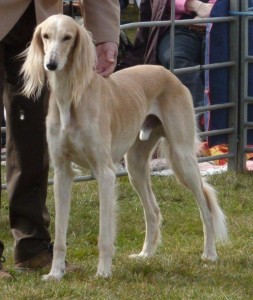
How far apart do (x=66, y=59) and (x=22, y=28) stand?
37 cm

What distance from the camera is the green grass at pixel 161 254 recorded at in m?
4.50

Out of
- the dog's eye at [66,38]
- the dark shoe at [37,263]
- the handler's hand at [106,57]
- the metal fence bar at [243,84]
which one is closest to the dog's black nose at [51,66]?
the dog's eye at [66,38]

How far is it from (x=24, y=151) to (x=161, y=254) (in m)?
1.15

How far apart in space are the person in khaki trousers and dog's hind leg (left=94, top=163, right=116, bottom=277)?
0.42 metres

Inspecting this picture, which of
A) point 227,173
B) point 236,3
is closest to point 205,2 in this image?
point 236,3

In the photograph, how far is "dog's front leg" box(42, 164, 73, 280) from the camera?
474 cm

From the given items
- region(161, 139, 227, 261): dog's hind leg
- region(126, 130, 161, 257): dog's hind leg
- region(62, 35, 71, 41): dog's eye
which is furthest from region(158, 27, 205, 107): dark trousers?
region(62, 35, 71, 41): dog's eye

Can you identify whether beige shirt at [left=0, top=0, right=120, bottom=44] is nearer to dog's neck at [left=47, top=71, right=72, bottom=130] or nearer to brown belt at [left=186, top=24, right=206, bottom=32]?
dog's neck at [left=47, top=71, right=72, bottom=130]

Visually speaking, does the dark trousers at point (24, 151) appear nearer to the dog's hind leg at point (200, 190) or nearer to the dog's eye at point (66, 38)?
the dog's eye at point (66, 38)

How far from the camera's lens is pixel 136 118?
16.4 feet

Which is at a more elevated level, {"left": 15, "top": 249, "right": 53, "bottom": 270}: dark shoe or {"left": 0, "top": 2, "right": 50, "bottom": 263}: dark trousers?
{"left": 0, "top": 2, "right": 50, "bottom": 263}: dark trousers

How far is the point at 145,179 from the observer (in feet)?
18.1

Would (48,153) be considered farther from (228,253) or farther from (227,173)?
(227,173)

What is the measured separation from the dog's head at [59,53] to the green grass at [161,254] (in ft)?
3.19
